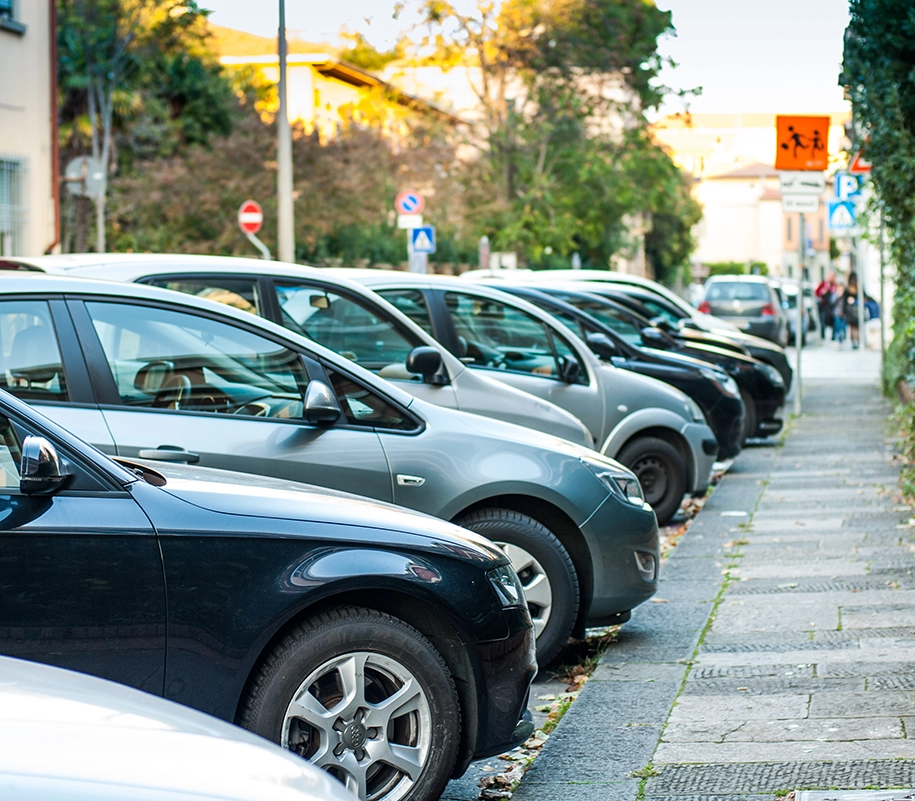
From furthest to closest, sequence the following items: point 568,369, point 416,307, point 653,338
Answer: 1. point 653,338
2. point 568,369
3. point 416,307

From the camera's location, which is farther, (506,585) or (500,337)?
(500,337)

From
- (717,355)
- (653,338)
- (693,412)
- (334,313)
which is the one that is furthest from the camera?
(717,355)

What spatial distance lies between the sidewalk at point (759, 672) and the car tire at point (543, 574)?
0.31 metres

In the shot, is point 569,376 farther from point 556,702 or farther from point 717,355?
point 717,355

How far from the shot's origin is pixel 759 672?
242 inches

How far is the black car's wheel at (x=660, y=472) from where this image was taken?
10352mm

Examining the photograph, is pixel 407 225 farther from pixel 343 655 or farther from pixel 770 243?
pixel 770 243

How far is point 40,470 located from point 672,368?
8853 mm

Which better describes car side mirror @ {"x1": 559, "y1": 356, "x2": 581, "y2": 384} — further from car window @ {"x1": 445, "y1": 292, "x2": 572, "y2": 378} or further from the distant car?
the distant car

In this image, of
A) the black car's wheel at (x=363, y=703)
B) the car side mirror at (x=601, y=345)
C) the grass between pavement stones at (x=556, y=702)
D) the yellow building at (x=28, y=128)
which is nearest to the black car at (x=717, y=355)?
the car side mirror at (x=601, y=345)

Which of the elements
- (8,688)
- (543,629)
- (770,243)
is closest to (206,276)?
(543,629)

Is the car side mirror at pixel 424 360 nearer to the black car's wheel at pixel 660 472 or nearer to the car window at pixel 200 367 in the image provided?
the car window at pixel 200 367

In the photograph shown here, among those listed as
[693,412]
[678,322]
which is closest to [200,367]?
[693,412]

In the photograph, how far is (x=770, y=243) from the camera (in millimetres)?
126312
